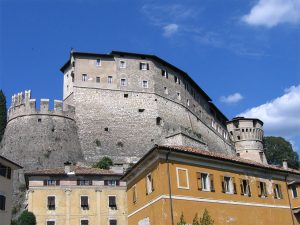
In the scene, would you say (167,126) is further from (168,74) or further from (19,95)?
(19,95)

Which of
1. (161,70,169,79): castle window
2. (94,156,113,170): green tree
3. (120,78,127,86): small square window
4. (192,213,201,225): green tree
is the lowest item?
(192,213,201,225): green tree

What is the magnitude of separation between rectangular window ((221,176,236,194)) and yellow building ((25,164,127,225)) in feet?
66.6

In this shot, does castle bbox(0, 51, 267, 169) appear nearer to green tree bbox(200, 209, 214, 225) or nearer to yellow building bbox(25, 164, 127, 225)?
yellow building bbox(25, 164, 127, 225)

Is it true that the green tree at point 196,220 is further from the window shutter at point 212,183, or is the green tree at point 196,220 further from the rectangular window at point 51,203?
the rectangular window at point 51,203

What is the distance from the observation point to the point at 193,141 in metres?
66.8

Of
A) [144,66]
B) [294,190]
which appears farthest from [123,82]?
[294,190]

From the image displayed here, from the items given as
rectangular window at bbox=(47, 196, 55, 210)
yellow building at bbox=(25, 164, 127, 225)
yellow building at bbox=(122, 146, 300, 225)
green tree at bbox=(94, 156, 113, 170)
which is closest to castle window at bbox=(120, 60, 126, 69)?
green tree at bbox=(94, 156, 113, 170)

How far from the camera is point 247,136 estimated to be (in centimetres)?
8956

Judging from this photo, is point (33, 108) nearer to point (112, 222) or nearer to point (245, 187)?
point (112, 222)

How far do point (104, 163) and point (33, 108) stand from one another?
1462 cm

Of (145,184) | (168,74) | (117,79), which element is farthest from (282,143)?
(145,184)

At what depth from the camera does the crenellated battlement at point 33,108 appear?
6375cm

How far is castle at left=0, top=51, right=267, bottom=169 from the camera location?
6181cm

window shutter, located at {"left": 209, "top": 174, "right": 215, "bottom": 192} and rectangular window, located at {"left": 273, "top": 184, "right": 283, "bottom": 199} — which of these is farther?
rectangular window, located at {"left": 273, "top": 184, "right": 283, "bottom": 199}
